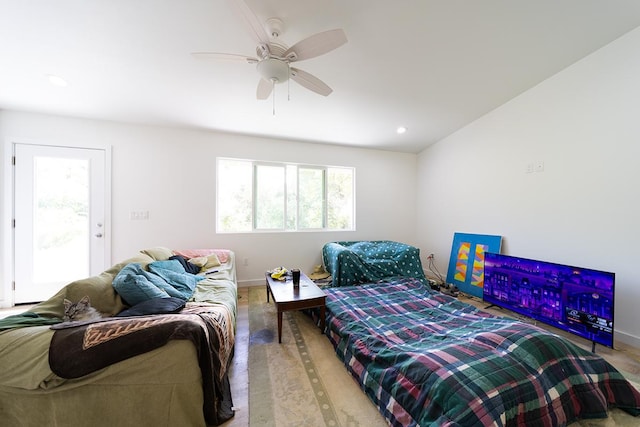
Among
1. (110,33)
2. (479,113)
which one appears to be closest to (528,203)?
(479,113)

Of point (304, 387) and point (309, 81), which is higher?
point (309, 81)

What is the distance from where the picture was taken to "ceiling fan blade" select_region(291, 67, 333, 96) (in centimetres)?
→ 188

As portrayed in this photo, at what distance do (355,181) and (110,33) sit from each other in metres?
3.73

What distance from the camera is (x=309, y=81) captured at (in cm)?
198

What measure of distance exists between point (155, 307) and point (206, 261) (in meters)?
1.57

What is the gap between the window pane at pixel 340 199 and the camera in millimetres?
4594

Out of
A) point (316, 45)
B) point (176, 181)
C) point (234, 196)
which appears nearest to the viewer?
point (316, 45)

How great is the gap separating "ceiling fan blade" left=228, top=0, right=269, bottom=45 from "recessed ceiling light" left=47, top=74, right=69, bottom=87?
2.52 m

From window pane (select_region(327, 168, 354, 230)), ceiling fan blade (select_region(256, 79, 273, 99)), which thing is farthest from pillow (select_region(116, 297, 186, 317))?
window pane (select_region(327, 168, 354, 230))

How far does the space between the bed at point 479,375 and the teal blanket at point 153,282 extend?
5.17 ft

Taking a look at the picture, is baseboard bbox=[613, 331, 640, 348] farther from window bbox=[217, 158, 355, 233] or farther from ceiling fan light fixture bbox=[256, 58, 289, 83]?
ceiling fan light fixture bbox=[256, 58, 289, 83]

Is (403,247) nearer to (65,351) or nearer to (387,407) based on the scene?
(387,407)

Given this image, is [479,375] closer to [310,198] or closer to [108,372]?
[108,372]

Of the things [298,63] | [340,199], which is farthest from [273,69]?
Answer: [340,199]
